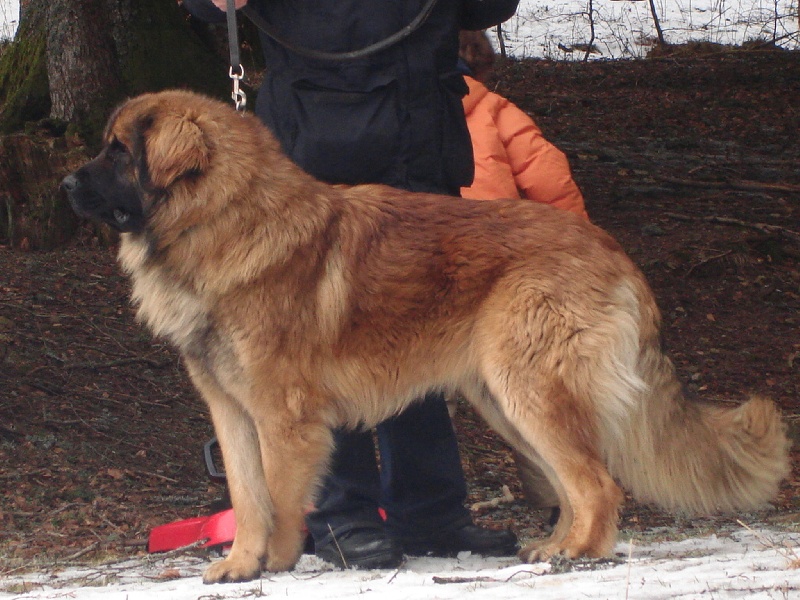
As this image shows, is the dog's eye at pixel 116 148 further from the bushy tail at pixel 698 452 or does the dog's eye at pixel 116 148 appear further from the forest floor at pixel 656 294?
the bushy tail at pixel 698 452

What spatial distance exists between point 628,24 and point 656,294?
953cm

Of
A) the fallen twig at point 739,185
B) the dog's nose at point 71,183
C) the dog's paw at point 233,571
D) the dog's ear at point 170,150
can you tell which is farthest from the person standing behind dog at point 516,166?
the fallen twig at point 739,185

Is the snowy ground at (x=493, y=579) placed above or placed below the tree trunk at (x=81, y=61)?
below

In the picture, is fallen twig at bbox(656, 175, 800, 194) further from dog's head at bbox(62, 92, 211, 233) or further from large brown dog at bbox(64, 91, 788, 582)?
dog's head at bbox(62, 92, 211, 233)

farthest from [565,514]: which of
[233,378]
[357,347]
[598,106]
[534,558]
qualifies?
[598,106]

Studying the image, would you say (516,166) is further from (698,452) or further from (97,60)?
(97,60)

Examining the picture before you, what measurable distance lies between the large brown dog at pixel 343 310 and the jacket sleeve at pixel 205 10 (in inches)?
14.0

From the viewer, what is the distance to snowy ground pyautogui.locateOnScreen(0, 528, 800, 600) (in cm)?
251

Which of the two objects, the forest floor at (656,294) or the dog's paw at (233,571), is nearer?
the dog's paw at (233,571)

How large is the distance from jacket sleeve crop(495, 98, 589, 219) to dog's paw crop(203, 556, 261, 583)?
6.86 ft

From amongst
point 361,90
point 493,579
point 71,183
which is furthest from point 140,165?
point 493,579

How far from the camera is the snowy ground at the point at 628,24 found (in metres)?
15.0

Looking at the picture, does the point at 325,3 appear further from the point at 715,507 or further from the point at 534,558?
the point at 715,507

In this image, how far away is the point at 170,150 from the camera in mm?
3064
